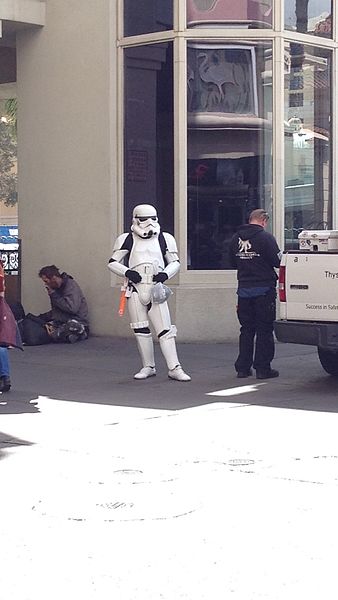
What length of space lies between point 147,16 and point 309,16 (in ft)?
7.83

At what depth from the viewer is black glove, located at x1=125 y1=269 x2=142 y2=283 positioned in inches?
456

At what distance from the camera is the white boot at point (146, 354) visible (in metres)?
11.8

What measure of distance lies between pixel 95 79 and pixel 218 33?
1.98m

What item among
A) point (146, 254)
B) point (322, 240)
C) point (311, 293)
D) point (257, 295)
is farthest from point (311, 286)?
point (146, 254)

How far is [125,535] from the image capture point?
5723mm

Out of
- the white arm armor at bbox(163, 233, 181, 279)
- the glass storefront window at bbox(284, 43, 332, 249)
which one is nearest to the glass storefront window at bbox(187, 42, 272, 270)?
the glass storefront window at bbox(284, 43, 332, 249)

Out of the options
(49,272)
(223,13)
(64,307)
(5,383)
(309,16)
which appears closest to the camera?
(5,383)

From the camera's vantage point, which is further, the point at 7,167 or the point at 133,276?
the point at 7,167

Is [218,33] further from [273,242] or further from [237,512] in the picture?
[237,512]

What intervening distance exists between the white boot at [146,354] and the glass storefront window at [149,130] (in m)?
3.65

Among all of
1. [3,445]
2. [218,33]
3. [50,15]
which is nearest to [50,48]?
[50,15]

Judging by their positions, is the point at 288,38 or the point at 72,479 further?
the point at 288,38

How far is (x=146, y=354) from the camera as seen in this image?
1187cm

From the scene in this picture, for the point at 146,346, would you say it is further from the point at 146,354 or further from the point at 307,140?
the point at 307,140
